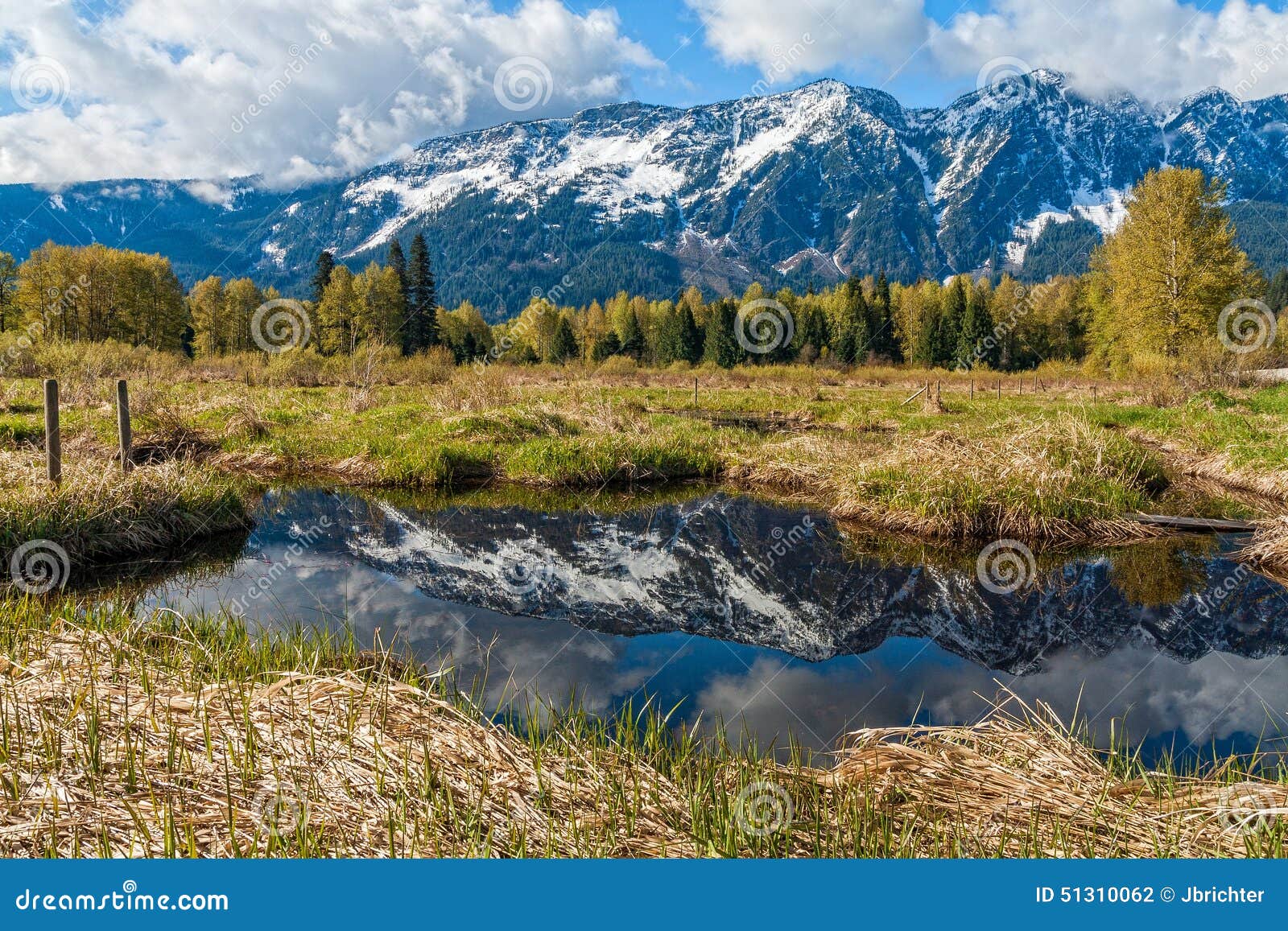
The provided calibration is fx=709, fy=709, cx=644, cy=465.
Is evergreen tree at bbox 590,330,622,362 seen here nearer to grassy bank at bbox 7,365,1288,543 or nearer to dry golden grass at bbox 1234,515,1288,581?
grassy bank at bbox 7,365,1288,543

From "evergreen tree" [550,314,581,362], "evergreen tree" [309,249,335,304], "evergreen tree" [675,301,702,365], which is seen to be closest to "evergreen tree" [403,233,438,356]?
"evergreen tree" [309,249,335,304]

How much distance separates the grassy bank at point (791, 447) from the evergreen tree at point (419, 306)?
33781 millimetres

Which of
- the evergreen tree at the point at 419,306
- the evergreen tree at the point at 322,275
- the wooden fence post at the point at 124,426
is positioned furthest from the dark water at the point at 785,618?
the evergreen tree at the point at 322,275

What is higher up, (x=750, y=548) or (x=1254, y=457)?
(x=1254, y=457)

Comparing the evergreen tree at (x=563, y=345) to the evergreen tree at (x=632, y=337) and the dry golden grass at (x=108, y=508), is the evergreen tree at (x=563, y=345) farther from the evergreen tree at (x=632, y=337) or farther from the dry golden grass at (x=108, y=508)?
the dry golden grass at (x=108, y=508)

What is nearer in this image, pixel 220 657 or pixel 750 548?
pixel 220 657

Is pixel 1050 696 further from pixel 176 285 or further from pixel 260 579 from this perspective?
pixel 176 285

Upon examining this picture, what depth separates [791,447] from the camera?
51.3 ft

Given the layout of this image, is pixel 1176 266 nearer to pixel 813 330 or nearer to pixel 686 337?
pixel 813 330

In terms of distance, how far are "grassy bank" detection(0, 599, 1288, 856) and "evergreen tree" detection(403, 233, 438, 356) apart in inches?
2254

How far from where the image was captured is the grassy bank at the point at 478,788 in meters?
2.98

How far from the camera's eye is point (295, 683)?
14.3 ft

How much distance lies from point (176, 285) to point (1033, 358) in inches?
3104

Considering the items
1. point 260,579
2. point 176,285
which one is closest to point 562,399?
point 260,579
